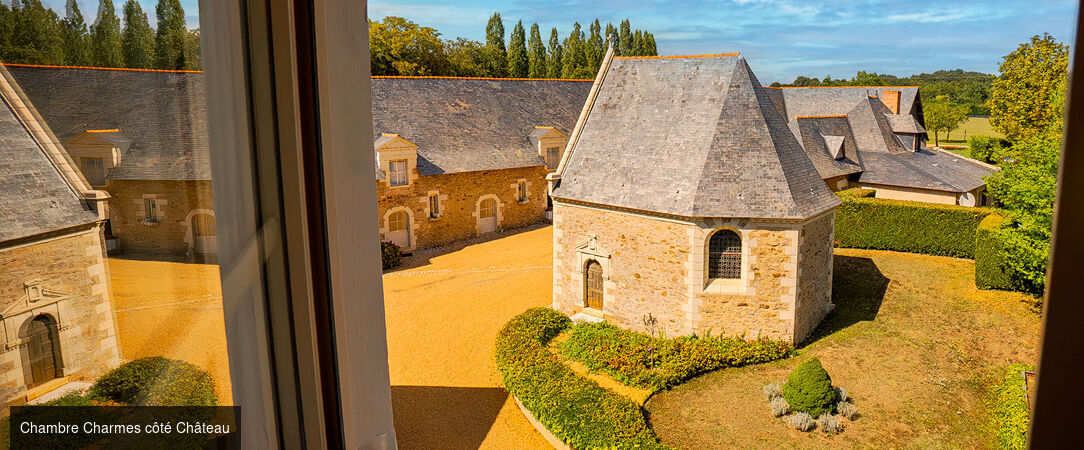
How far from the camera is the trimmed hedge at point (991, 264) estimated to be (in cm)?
1530

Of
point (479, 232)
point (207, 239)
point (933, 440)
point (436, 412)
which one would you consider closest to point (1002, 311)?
point (933, 440)

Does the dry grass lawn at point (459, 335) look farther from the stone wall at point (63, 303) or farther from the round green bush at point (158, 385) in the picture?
the stone wall at point (63, 303)

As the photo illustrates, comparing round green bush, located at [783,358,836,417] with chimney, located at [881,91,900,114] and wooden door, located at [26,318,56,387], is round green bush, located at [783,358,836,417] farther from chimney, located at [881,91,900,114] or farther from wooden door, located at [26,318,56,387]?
chimney, located at [881,91,900,114]

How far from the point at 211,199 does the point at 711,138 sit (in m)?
11.9

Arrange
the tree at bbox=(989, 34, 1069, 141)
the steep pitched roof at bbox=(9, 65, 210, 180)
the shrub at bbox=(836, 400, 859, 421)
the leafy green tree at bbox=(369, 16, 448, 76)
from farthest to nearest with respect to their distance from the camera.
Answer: the leafy green tree at bbox=(369, 16, 448, 76), the tree at bbox=(989, 34, 1069, 141), the shrub at bbox=(836, 400, 859, 421), the steep pitched roof at bbox=(9, 65, 210, 180)

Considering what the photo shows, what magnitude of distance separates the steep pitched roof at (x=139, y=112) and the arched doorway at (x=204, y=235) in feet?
0.32

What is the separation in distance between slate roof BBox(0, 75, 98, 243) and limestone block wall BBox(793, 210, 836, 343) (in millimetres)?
11950

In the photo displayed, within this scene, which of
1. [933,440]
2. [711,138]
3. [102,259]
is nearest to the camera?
[102,259]

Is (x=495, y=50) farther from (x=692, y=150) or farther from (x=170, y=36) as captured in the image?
(x=170, y=36)

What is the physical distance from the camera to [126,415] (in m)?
1.26

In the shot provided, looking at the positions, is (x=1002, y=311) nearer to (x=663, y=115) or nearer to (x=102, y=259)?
(x=663, y=115)

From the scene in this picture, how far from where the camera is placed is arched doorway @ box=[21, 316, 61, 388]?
105 cm

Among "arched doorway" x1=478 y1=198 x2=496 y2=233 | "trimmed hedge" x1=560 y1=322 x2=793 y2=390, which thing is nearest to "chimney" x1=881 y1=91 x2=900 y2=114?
"arched doorway" x1=478 y1=198 x2=496 y2=233

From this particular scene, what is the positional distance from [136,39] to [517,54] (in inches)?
1807
